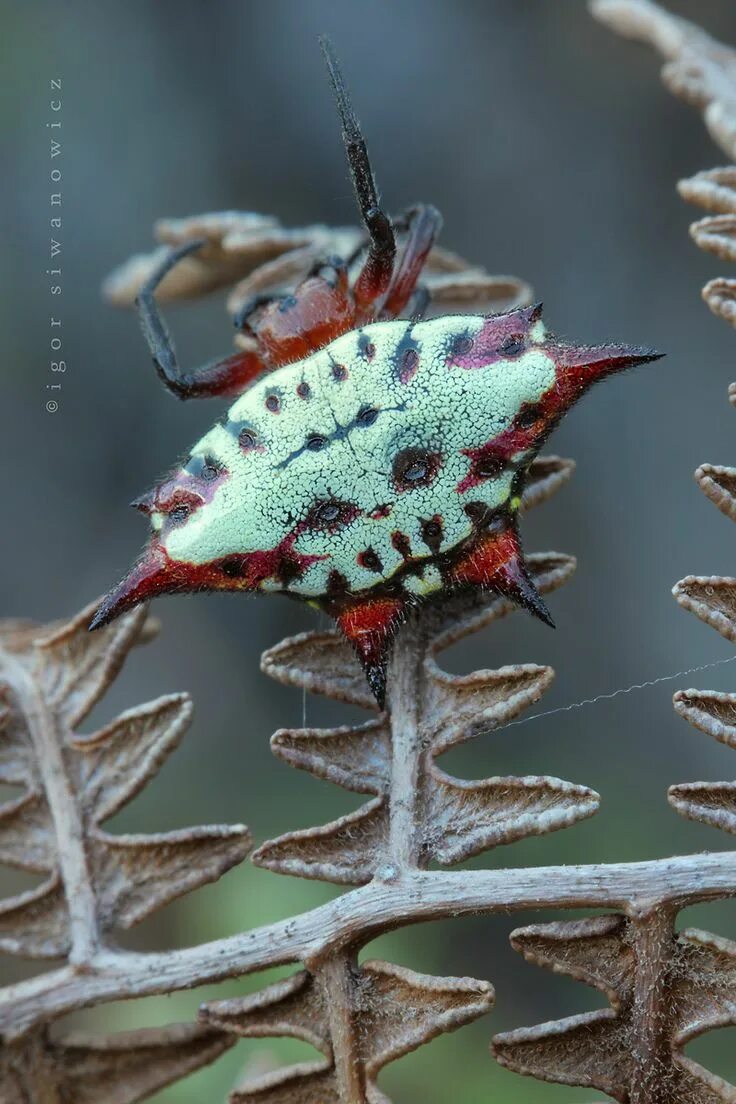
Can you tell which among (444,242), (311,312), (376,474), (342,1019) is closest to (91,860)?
(342,1019)

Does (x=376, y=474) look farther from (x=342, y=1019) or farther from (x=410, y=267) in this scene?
(x=342, y=1019)

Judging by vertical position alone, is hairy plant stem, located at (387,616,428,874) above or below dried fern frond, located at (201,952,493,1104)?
above

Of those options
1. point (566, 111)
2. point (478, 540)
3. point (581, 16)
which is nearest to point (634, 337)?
point (566, 111)

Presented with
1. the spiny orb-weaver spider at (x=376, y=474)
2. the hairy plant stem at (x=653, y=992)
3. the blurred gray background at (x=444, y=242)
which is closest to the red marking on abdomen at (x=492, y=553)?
the spiny orb-weaver spider at (x=376, y=474)

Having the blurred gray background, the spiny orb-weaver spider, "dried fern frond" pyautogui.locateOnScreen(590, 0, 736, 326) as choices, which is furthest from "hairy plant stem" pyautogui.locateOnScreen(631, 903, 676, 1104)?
the blurred gray background

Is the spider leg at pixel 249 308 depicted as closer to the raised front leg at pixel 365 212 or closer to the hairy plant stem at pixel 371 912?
the raised front leg at pixel 365 212

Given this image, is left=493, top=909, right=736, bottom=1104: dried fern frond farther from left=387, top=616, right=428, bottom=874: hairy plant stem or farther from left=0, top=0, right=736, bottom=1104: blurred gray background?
left=0, top=0, right=736, bottom=1104: blurred gray background
